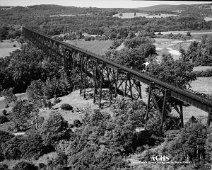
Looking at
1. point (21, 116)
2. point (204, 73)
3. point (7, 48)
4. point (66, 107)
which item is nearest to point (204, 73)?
point (204, 73)

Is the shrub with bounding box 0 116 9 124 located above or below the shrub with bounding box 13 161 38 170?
below

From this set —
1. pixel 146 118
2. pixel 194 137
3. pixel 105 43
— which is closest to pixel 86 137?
pixel 146 118

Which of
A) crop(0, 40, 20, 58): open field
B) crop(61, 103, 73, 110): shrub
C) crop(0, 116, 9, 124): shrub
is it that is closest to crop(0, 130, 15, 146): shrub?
crop(0, 116, 9, 124): shrub

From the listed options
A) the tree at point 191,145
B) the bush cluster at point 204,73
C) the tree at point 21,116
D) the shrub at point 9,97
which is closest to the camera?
the tree at point 191,145

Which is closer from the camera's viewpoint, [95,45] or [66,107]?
[66,107]

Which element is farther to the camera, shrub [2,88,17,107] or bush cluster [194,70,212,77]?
bush cluster [194,70,212,77]

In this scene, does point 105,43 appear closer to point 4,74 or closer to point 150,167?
point 4,74

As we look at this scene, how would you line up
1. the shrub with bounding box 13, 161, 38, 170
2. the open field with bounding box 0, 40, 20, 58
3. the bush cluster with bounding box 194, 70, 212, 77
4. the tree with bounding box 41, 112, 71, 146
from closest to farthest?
the shrub with bounding box 13, 161, 38, 170, the tree with bounding box 41, 112, 71, 146, the bush cluster with bounding box 194, 70, 212, 77, the open field with bounding box 0, 40, 20, 58

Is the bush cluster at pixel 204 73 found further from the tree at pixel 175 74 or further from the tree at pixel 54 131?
the tree at pixel 54 131

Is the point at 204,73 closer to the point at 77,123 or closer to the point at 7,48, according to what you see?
the point at 77,123

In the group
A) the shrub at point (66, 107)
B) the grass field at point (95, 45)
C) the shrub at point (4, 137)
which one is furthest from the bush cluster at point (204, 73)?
the shrub at point (4, 137)

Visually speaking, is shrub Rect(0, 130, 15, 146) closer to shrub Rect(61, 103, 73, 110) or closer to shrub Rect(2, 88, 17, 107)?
shrub Rect(61, 103, 73, 110)

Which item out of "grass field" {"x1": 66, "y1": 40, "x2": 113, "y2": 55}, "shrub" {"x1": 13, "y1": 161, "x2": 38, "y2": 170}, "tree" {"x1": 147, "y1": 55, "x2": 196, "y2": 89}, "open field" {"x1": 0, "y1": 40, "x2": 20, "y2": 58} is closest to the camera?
"shrub" {"x1": 13, "y1": 161, "x2": 38, "y2": 170}
